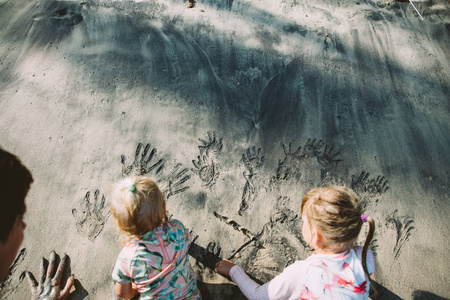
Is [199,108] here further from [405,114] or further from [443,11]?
[443,11]

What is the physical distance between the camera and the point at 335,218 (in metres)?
1.28

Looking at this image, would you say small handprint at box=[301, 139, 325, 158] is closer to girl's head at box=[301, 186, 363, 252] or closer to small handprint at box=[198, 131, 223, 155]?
small handprint at box=[198, 131, 223, 155]

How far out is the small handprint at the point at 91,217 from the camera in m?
2.00

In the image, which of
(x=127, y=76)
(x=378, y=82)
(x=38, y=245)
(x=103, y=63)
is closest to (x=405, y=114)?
(x=378, y=82)

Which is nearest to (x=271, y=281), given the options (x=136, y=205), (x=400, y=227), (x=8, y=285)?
(x=136, y=205)

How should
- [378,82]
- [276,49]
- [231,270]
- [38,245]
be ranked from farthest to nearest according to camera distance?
[276,49] < [378,82] < [38,245] < [231,270]

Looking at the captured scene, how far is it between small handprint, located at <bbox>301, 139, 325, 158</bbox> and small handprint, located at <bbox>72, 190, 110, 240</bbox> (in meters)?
1.69

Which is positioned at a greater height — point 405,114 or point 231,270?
point 405,114

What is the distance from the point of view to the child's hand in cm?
185

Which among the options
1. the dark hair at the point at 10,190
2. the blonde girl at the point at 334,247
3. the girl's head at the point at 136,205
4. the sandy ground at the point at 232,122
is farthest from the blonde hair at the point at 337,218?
the dark hair at the point at 10,190

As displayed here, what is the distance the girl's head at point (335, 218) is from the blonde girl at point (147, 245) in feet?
2.44

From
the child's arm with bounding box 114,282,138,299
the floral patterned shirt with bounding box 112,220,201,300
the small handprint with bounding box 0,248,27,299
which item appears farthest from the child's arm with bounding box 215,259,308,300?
the small handprint with bounding box 0,248,27,299

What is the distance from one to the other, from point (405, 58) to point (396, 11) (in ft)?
2.43

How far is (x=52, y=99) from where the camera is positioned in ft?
8.41
